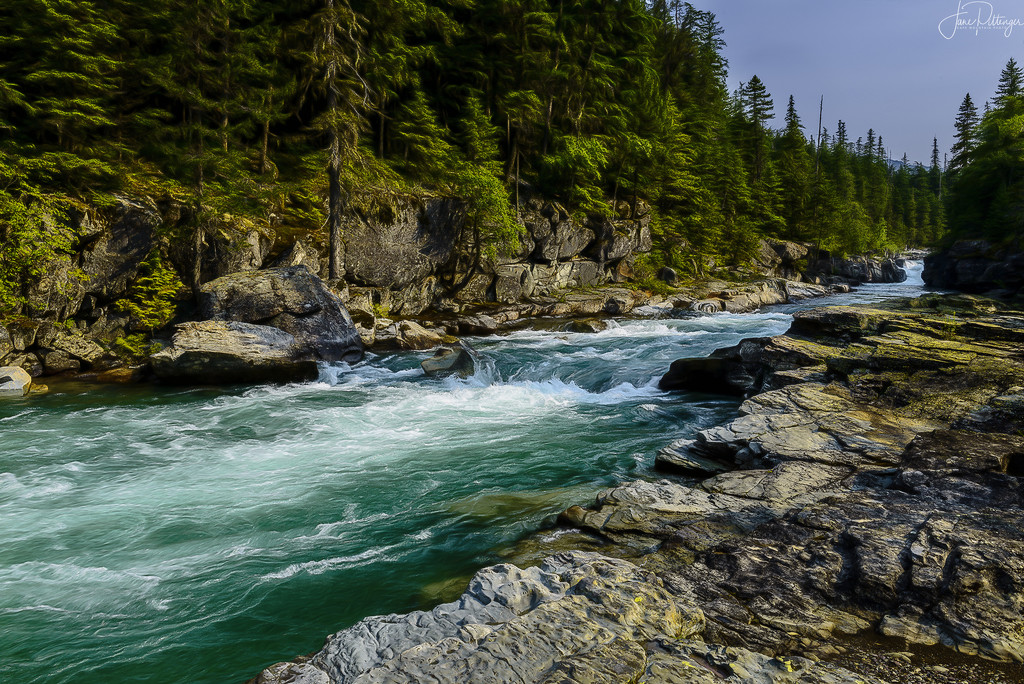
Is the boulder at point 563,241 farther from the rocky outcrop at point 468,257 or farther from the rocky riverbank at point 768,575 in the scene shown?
the rocky riverbank at point 768,575

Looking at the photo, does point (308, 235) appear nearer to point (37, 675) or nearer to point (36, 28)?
point (36, 28)

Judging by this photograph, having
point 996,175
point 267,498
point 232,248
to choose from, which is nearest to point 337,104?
point 232,248

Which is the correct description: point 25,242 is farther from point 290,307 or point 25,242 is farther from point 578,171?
point 578,171

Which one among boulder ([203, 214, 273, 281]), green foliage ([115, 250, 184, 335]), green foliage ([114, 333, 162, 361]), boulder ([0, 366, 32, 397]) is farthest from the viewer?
boulder ([203, 214, 273, 281])

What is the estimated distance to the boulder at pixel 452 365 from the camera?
47.2 feet

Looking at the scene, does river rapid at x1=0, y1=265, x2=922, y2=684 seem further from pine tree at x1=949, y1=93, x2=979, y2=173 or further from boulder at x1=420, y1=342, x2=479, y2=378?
pine tree at x1=949, y1=93, x2=979, y2=173

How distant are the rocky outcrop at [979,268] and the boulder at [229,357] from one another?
125 ft

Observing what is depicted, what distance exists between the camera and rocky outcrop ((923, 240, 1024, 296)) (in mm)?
31562

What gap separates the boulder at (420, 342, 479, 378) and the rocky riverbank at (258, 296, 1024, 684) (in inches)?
303

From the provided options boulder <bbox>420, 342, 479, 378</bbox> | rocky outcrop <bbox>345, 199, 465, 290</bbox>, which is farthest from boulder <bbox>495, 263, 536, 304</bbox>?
boulder <bbox>420, 342, 479, 378</bbox>

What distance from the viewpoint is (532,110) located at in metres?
28.9

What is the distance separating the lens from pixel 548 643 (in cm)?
332

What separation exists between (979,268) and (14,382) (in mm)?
50171

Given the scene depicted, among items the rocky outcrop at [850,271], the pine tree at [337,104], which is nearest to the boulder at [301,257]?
the pine tree at [337,104]
